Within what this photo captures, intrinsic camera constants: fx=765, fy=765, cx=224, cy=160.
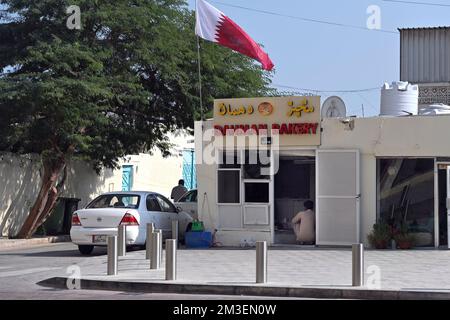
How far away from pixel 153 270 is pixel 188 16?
13954 mm

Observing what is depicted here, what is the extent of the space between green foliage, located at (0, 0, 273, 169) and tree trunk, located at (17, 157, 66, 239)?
55 centimetres

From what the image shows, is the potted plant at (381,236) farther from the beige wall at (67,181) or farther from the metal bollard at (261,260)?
the beige wall at (67,181)

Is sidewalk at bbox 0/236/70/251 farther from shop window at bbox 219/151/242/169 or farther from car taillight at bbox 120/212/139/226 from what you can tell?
shop window at bbox 219/151/242/169

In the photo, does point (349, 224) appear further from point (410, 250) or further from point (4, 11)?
point (4, 11)

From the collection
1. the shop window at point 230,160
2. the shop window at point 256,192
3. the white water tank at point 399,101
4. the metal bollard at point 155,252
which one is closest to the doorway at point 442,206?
the white water tank at point 399,101

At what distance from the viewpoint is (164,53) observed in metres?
24.2

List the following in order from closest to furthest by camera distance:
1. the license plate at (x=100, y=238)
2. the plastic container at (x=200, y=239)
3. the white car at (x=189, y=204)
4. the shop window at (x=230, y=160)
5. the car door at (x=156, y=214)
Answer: the license plate at (x=100, y=238) < the car door at (x=156, y=214) < the plastic container at (x=200, y=239) < the shop window at (x=230, y=160) < the white car at (x=189, y=204)

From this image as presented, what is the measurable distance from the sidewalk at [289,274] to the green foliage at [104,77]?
5.43 metres

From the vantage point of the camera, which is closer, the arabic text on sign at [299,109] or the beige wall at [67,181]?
the arabic text on sign at [299,109]

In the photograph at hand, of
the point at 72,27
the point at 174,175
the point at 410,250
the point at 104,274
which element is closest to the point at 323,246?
the point at 410,250

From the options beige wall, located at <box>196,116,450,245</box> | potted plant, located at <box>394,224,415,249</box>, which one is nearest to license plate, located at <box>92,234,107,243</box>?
beige wall, located at <box>196,116,450,245</box>

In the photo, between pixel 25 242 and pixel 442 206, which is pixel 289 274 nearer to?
pixel 442 206

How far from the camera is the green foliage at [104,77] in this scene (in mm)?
21250

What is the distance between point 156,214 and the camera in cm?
1964
